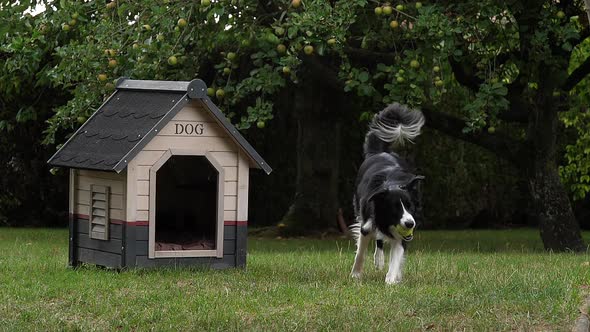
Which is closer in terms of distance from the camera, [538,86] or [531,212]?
[538,86]

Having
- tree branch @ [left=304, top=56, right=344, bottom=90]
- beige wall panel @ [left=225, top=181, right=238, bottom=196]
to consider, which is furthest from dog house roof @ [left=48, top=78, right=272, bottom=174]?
tree branch @ [left=304, top=56, right=344, bottom=90]

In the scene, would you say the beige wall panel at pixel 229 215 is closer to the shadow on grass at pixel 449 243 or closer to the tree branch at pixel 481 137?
the shadow on grass at pixel 449 243

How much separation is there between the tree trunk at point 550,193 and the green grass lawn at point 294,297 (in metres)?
4.20

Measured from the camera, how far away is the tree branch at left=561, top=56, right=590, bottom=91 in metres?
16.5

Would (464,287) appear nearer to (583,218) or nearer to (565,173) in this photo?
(565,173)

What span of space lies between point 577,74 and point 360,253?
7334mm

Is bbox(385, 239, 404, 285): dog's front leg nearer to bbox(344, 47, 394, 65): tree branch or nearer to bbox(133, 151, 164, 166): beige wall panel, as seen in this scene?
bbox(133, 151, 164, 166): beige wall panel

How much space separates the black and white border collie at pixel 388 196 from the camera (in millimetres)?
10227

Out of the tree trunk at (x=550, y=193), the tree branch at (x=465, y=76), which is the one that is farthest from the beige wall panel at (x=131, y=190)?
the tree trunk at (x=550, y=193)

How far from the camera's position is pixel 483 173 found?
23.0 m

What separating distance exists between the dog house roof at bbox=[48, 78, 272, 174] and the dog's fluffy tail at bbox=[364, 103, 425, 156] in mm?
1424

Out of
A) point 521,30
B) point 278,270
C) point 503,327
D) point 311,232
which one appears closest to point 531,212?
point 311,232

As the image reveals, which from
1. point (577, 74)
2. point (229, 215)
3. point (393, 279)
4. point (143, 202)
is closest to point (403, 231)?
point (393, 279)

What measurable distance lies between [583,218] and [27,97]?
453 inches
